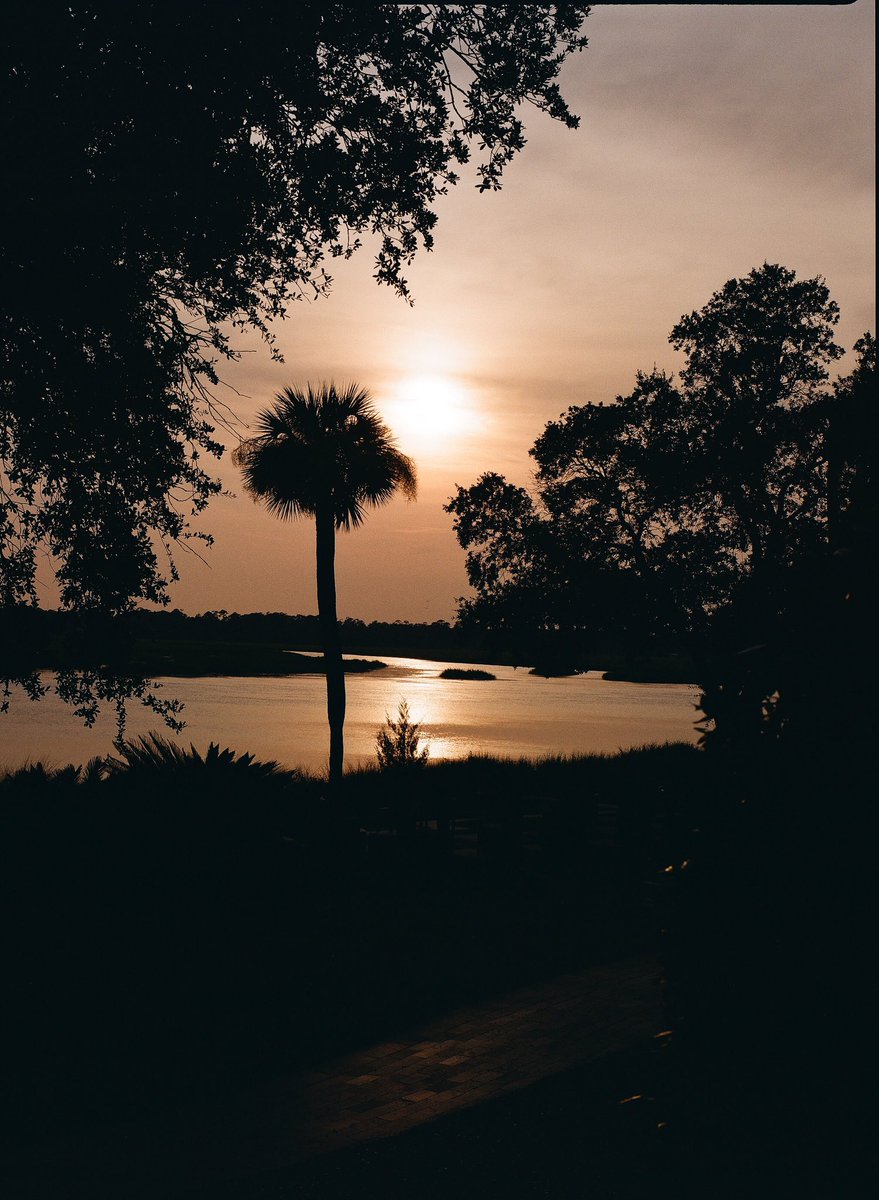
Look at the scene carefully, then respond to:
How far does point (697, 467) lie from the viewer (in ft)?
87.3

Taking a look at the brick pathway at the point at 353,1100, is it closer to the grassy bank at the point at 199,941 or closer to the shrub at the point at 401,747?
the grassy bank at the point at 199,941

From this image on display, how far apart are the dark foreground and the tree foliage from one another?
15.6 m

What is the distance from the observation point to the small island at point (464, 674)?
121m

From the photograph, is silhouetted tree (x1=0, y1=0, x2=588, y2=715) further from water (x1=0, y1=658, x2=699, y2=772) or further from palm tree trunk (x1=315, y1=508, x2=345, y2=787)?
palm tree trunk (x1=315, y1=508, x2=345, y2=787)

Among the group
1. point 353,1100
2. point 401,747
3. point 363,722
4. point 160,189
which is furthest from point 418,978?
point 363,722

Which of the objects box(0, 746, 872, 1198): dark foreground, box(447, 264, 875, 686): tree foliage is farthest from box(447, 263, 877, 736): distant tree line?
box(0, 746, 872, 1198): dark foreground

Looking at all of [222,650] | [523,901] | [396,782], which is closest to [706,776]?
[523,901]

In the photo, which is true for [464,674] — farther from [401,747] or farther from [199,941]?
[199,941]

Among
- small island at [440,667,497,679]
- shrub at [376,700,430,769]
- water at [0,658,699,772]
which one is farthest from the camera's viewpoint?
small island at [440,667,497,679]

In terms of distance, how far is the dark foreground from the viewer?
3.57 metres

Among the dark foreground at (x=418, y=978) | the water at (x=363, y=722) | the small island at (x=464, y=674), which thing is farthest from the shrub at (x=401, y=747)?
the small island at (x=464, y=674)

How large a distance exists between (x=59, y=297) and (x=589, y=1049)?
8.00m

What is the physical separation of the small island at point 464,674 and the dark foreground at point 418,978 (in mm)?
108966

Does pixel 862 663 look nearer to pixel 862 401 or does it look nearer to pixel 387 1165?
pixel 387 1165
